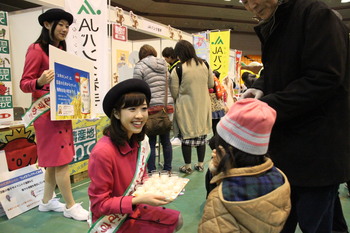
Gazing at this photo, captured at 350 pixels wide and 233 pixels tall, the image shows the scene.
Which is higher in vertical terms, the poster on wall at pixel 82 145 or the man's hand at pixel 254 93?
the man's hand at pixel 254 93

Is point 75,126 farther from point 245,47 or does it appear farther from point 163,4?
point 245,47

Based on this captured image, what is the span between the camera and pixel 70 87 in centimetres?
212

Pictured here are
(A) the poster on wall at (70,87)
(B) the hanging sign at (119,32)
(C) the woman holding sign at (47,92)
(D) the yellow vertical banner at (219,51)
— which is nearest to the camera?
(A) the poster on wall at (70,87)

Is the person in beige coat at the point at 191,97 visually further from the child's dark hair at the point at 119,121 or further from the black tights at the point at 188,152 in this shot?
the child's dark hair at the point at 119,121

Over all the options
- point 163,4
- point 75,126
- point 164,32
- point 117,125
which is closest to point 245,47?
point 163,4

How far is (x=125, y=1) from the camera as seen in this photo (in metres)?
10.4

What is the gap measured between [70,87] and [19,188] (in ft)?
4.04

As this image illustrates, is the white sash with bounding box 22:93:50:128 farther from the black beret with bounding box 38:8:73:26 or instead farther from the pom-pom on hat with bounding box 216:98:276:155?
the pom-pom on hat with bounding box 216:98:276:155

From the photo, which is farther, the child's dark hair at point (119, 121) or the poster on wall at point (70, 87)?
the poster on wall at point (70, 87)

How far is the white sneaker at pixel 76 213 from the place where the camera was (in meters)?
2.42

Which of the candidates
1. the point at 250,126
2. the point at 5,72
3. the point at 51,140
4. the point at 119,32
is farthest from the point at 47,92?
the point at 119,32

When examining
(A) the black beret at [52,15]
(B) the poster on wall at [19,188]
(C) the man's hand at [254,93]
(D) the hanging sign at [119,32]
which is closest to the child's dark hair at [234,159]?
→ (C) the man's hand at [254,93]

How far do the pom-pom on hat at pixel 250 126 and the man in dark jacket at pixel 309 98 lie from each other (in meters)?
0.09

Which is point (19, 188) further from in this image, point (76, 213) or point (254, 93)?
point (254, 93)
